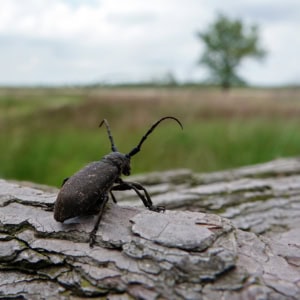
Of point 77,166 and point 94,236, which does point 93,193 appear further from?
point 77,166

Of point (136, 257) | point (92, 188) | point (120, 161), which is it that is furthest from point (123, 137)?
point (136, 257)

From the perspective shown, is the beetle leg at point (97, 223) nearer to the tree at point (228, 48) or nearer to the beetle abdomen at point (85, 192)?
the beetle abdomen at point (85, 192)

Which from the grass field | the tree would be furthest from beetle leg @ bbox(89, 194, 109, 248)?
the tree

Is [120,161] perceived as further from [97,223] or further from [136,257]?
[136,257]

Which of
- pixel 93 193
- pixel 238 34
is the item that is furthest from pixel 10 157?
pixel 238 34

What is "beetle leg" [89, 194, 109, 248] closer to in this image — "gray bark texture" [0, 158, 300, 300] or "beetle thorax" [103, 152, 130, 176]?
"gray bark texture" [0, 158, 300, 300]

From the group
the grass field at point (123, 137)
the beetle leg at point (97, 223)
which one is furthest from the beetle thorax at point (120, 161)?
the grass field at point (123, 137)

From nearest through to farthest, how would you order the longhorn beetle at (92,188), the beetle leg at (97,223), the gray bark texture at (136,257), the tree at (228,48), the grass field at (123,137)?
the gray bark texture at (136,257) → the beetle leg at (97,223) → the longhorn beetle at (92,188) → the grass field at (123,137) → the tree at (228,48)
